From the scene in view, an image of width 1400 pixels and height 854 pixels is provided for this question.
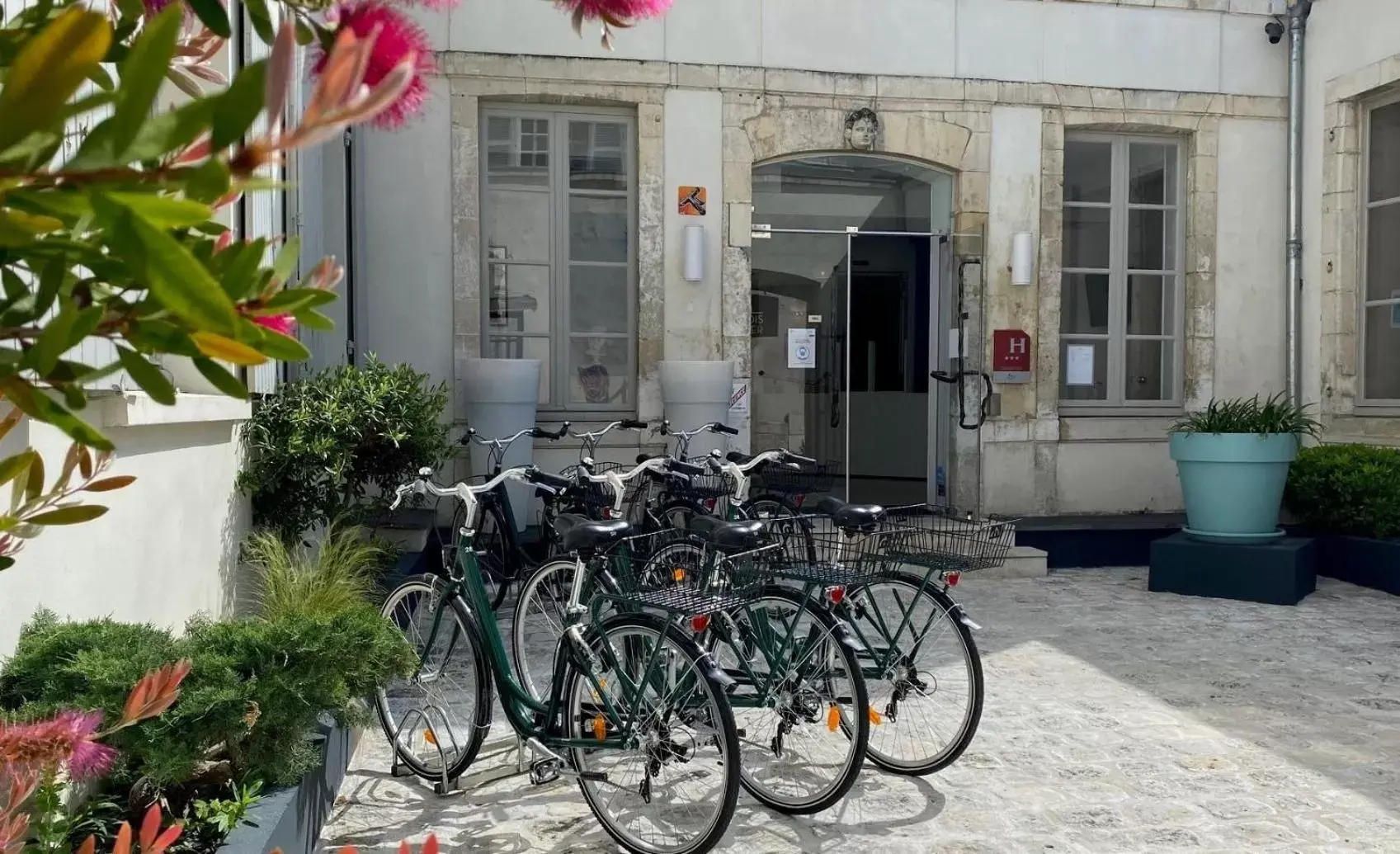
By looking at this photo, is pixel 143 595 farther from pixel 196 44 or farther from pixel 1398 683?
pixel 1398 683

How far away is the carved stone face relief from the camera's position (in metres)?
7.99

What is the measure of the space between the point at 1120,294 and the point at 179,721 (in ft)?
25.1

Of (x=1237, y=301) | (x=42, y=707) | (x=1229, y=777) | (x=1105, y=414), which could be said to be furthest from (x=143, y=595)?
(x=1237, y=301)

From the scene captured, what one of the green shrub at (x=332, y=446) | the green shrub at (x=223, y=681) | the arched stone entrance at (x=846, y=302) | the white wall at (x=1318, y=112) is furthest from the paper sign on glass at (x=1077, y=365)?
the green shrub at (x=223, y=681)

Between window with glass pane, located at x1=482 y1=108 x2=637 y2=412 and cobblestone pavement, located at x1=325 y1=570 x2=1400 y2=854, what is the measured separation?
3528mm

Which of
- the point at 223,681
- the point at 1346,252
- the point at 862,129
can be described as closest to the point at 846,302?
the point at 862,129

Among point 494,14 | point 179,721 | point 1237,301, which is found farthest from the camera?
point 1237,301

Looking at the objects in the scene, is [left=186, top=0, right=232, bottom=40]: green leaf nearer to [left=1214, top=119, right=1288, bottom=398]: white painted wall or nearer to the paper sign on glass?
the paper sign on glass

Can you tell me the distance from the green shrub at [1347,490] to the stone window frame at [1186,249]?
1.19 meters

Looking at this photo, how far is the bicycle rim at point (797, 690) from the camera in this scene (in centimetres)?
313

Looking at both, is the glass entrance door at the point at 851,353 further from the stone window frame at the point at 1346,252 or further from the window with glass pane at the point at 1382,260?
the window with glass pane at the point at 1382,260

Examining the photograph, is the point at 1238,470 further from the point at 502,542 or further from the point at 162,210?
the point at 162,210

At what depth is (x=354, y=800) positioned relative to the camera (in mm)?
3322

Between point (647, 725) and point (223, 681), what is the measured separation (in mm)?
1000
